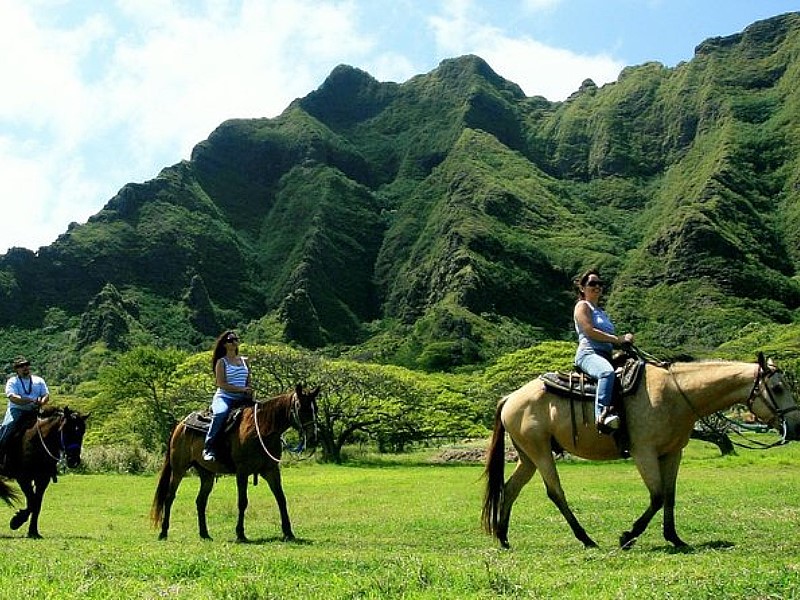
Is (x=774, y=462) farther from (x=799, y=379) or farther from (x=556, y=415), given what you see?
(x=556, y=415)

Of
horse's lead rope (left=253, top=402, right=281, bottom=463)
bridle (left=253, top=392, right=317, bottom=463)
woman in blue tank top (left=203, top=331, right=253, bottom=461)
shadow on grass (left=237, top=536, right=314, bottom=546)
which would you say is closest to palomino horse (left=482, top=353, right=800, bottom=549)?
shadow on grass (left=237, top=536, right=314, bottom=546)

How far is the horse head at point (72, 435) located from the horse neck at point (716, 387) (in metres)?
10.4

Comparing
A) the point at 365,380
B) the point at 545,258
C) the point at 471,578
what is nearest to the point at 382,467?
the point at 365,380

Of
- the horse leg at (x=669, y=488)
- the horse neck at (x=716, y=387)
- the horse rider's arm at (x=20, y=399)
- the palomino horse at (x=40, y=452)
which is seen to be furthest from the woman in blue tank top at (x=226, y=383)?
the horse neck at (x=716, y=387)

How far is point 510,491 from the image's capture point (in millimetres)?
11102

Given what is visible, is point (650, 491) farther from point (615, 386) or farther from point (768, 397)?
point (768, 397)

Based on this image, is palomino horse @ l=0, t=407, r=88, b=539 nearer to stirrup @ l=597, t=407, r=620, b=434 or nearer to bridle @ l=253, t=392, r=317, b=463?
bridle @ l=253, t=392, r=317, b=463

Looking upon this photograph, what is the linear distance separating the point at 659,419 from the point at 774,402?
4.41 ft

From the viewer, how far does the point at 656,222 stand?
168375 mm

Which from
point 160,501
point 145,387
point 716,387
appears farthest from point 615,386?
point 145,387

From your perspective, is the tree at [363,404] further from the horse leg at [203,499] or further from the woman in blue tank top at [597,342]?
the woman in blue tank top at [597,342]

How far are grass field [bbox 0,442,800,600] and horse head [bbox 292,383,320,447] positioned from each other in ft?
5.40

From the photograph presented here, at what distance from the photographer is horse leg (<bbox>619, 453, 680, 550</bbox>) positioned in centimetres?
944

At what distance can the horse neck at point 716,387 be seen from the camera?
9547 millimetres
